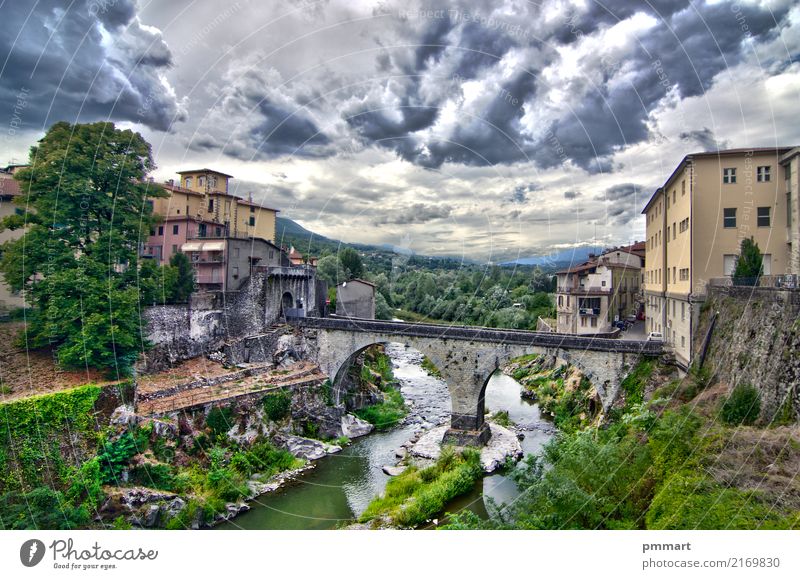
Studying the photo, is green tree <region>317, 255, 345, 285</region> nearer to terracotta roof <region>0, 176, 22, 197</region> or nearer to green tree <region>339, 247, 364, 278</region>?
green tree <region>339, 247, 364, 278</region>

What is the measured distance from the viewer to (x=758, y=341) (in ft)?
37.2

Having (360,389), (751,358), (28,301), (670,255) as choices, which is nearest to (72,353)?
(28,301)

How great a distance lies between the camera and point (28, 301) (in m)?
15.0

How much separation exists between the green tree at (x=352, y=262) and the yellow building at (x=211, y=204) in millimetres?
17034

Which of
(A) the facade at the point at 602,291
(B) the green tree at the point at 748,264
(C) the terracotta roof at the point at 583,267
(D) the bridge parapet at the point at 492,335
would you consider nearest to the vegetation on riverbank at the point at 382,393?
(D) the bridge parapet at the point at 492,335

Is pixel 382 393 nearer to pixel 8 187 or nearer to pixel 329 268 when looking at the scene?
pixel 329 268

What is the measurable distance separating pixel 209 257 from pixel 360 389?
34.8ft

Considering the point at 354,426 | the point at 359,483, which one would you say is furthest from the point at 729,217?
the point at 354,426

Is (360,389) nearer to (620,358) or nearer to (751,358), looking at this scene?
(620,358)

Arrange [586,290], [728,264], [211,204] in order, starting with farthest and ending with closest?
[586,290], [211,204], [728,264]

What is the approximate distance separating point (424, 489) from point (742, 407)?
9.78 meters

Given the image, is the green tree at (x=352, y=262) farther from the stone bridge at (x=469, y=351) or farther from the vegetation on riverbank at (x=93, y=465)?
→ the vegetation on riverbank at (x=93, y=465)

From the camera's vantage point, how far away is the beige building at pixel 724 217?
1416 cm

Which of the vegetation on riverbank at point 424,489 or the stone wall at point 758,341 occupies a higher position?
the stone wall at point 758,341
